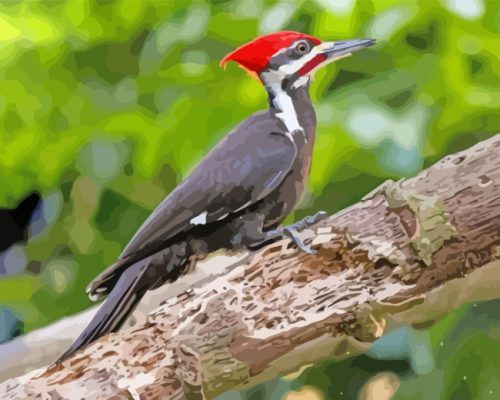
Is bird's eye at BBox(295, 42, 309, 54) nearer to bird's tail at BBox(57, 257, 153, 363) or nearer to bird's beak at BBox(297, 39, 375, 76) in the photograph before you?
bird's beak at BBox(297, 39, 375, 76)

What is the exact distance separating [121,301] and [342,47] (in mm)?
501

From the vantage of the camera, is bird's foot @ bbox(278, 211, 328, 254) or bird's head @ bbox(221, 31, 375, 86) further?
bird's head @ bbox(221, 31, 375, 86)

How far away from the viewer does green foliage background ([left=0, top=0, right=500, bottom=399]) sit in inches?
43.7

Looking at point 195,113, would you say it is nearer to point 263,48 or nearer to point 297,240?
point 263,48

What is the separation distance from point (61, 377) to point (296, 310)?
30 cm

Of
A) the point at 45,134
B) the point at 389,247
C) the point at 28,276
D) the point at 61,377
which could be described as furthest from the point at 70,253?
the point at 389,247

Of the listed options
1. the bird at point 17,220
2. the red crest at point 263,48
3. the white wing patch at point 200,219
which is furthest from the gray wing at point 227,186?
the bird at point 17,220

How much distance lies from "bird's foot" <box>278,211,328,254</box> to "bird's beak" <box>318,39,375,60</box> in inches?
9.9

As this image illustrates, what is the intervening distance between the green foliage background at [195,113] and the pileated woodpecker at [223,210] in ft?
0.19

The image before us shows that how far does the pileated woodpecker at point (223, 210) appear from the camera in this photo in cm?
98

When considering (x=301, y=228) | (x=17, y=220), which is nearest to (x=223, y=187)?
(x=301, y=228)

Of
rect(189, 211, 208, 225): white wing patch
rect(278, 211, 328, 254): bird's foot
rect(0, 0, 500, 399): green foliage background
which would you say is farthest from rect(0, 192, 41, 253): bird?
rect(278, 211, 328, 254): bird's foot

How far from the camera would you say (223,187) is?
0.98 metres

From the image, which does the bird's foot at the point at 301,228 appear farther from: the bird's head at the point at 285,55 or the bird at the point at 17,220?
the bird at the point at 17,220
